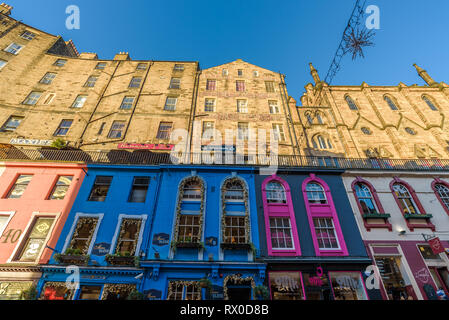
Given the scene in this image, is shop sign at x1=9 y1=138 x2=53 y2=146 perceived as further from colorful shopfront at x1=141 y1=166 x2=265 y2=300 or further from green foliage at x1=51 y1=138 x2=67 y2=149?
colorful shopfront at x1=141 y1=166 x2=265 y2=300

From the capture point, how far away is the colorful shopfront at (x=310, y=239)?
12594mm

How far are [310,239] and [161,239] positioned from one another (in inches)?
371

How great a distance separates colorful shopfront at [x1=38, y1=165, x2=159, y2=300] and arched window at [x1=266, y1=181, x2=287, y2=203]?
322 inches

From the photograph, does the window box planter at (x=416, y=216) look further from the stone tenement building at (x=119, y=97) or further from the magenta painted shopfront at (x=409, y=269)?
the stone tenement building at (x=119, y=97)

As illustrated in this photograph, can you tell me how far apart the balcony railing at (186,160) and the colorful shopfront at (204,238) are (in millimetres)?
2103

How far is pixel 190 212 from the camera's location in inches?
584

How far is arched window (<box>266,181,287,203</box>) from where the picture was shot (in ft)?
51.9

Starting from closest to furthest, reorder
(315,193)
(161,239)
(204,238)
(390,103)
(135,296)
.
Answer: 1. (135,296)
2. (161,239)
3. (204,238)
4. (315,193)
5. (390,103)

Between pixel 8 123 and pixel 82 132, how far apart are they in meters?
7.10

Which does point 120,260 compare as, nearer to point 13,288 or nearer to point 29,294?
point 29,294

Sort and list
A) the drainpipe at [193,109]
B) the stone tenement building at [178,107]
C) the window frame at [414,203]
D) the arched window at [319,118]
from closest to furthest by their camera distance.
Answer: the window frame at [414,203], the drainpipe at [193,109], the stone tenement building at [178,107], the arched window at [319,118]

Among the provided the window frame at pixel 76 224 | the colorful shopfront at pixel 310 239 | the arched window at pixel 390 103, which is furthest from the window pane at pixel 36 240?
the arched window at pixel 390 103

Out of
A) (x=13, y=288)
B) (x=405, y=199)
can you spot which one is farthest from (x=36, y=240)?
(x=405, y=199)

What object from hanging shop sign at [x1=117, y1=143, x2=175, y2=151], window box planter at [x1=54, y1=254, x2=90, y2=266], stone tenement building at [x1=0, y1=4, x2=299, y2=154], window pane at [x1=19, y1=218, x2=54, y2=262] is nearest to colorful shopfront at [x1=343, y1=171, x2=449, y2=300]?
stone tenement building at [x1=0, y1=4, x2=299, y2=154]
